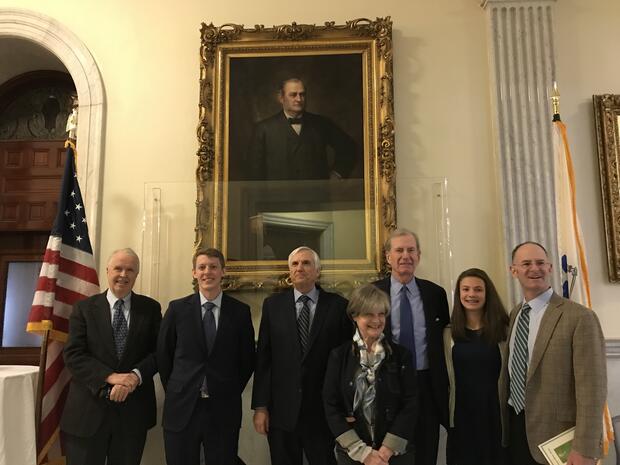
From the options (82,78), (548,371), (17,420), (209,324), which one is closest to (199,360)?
(209,324)

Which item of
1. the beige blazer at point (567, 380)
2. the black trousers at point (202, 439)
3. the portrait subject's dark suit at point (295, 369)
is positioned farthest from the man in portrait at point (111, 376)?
the beige blazer at point (567, 380)

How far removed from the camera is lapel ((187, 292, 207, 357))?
11.1 ft

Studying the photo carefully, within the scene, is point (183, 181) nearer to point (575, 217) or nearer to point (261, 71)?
point (261, 71)

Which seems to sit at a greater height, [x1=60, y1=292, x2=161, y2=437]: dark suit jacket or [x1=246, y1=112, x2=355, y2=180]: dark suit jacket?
[x1=246, y1=112, x2=355, y2=180]: dark suit jacket

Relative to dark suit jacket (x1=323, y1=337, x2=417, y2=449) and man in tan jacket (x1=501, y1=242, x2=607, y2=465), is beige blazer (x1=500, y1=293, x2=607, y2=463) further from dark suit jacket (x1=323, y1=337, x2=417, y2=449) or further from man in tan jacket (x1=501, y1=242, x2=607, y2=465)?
dark suit jacket (x1=323, y1=337, x2=417, y2=449)

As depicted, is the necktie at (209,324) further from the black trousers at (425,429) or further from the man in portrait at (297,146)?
the man in portrait at (297,146)

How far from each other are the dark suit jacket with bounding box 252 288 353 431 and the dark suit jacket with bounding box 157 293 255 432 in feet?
0.43

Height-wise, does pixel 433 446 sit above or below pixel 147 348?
below

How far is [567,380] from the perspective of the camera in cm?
273

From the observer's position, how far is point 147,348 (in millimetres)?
3621

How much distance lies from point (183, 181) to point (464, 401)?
2941mm

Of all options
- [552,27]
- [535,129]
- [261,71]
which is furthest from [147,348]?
[552,27]

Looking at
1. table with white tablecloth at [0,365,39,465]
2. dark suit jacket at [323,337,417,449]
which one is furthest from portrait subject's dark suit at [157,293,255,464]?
table with white tablecloth at [0,365,39,465]

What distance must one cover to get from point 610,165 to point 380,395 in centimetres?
312
